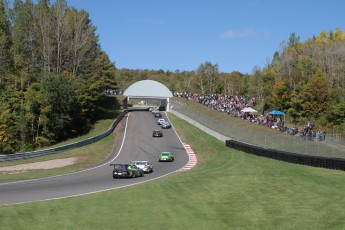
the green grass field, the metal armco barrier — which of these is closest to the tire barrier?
the green grass field

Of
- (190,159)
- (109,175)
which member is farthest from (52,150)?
(109,175)

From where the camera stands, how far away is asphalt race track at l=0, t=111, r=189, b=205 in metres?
26.5

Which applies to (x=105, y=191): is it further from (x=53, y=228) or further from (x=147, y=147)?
(x=147, y=147)

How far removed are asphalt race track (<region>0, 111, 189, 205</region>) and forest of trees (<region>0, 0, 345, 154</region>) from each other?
36.2ft

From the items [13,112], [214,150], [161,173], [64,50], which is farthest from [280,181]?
[64,50]

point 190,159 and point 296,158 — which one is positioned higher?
point 296,158

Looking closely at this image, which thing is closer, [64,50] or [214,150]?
[214,150]

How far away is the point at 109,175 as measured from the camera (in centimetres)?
3884

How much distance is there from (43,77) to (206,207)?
5975 centimetres

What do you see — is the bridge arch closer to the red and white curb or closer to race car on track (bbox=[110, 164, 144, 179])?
the red and white curb

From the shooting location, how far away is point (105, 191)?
2777cm

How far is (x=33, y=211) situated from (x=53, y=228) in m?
3.58

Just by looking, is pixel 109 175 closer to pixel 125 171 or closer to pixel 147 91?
pixel 125 171

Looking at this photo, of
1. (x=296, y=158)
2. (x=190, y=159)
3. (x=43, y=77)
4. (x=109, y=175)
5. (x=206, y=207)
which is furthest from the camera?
(x=43, y=77)
